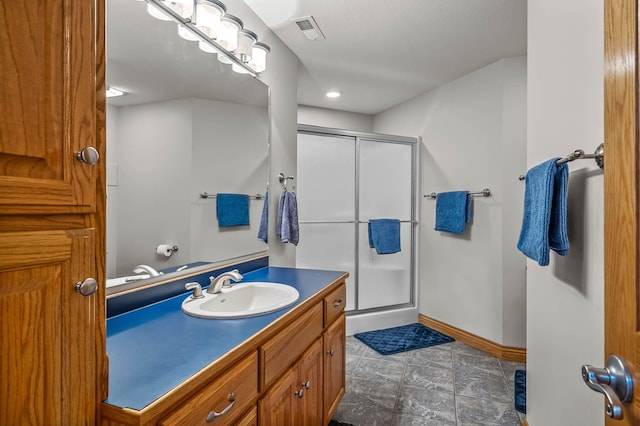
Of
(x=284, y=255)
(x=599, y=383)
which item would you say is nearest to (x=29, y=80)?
(x=599, y=383)

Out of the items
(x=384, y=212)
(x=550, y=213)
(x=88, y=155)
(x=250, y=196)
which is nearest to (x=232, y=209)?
(x=250, y=196)

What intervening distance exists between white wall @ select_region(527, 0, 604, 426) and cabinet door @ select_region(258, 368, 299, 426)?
101cm

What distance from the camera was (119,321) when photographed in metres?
1.10

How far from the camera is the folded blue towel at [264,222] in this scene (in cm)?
213

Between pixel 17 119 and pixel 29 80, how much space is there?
7cm

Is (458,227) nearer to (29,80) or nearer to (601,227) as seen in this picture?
(601,227)

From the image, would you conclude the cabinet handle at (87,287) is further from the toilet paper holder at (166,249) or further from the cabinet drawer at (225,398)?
the toilet paper holder at (166,249)

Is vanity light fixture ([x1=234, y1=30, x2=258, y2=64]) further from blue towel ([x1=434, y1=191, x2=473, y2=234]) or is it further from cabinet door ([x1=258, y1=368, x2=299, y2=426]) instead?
blue towel ([x1=434, y1=191, x2=473, y2=234])

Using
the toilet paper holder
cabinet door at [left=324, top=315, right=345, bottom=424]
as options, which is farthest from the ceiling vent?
cabinet door at [left=324, top=315, right=345, bottom=424]

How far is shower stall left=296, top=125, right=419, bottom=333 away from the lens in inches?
120

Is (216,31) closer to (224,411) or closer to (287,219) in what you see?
(287,219)

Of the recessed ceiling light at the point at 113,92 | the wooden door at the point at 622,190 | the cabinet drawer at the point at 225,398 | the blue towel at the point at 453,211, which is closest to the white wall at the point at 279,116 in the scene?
the recessed ceiling light at the point at 113,92

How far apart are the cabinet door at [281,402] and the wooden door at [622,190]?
874 millimetres

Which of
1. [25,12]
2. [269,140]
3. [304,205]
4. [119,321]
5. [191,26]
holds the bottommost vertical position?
[119,321]
